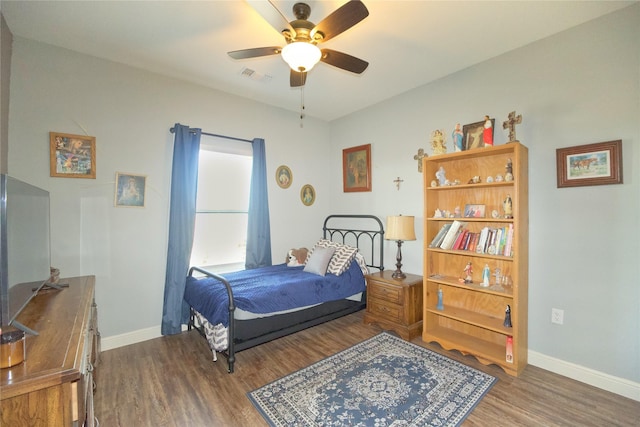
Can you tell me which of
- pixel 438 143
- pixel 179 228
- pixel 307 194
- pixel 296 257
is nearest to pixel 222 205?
pixel 179 228

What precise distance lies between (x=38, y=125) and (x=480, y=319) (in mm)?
4296

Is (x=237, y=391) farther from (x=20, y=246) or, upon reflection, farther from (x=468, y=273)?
(x=468, y=273)

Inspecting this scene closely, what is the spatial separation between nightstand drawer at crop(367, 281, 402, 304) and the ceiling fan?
2209 millimetres

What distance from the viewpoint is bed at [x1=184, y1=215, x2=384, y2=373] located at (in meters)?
2.35

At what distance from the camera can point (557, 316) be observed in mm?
2303

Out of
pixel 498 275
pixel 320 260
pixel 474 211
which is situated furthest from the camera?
pixel 320 260

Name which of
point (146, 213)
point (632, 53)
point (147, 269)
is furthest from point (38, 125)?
point (632, 53)

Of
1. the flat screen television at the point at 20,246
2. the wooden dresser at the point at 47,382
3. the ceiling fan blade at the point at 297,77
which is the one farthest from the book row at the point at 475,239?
the flat screen television at the point at 20,246

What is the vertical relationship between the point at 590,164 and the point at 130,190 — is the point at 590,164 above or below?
above

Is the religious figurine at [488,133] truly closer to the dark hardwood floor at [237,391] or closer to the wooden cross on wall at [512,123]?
the wooden cross on wall at [512,123]

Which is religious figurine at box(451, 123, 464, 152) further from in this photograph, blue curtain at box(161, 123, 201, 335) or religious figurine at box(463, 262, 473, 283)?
blue curtain at box(161, 123, 201, 335)

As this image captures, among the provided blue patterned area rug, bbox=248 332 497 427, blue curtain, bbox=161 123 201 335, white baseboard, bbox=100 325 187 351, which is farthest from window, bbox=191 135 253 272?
blue patterned area rug, bbox=248 332 497 427

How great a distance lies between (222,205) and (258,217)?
477mm

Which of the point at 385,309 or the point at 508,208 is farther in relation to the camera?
the point at 385,309
